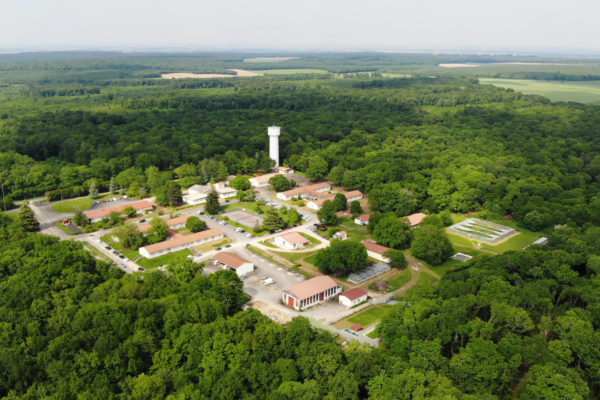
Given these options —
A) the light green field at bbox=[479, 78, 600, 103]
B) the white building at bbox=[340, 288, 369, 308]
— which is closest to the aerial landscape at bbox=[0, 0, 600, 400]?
the white building at bbox=[340, 288, 369, 308]

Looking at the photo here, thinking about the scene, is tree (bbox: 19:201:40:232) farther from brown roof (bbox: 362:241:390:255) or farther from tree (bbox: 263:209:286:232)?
brown roof (bbox: 362:241:390:255)

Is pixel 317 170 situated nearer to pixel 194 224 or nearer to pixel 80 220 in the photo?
pixel 194 224

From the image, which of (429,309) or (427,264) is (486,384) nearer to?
(429,309)

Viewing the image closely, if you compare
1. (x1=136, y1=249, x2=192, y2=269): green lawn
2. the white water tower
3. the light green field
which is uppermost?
the light green field

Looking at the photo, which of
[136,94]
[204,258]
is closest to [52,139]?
[204,258]

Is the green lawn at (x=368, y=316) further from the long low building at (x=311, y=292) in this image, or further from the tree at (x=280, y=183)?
the tree at (x=280, y=183)

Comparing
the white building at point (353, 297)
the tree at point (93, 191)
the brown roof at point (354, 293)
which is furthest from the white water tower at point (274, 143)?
the white building at point (353, 297)
